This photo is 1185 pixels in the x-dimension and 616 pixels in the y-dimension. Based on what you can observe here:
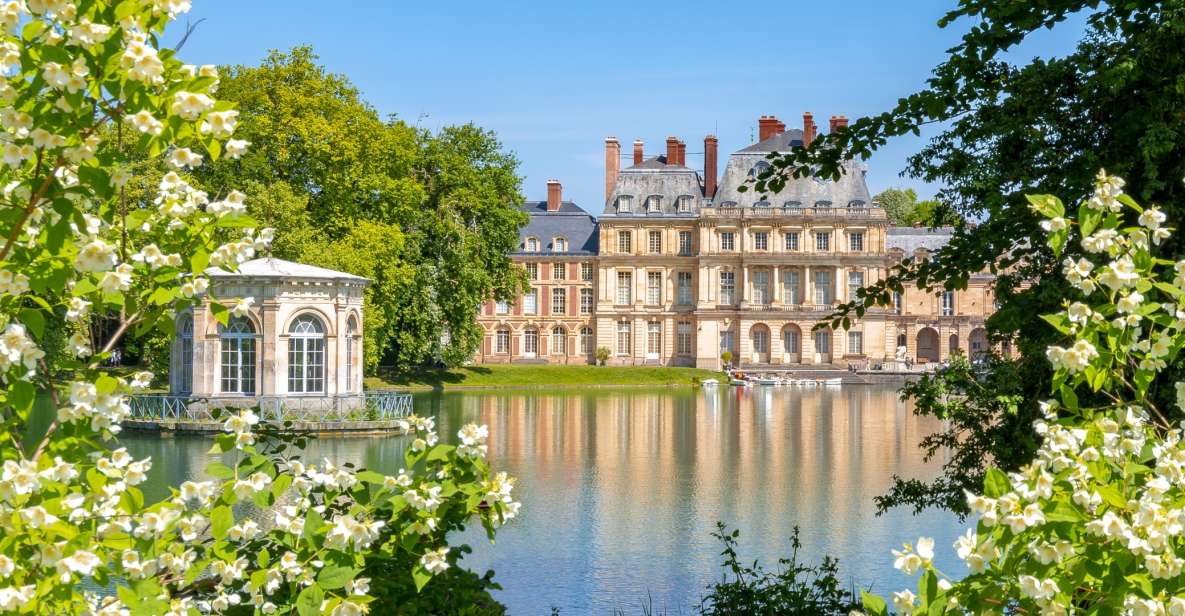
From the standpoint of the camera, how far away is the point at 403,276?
115 feet

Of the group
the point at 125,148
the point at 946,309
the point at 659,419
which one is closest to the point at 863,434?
the point at 659,419

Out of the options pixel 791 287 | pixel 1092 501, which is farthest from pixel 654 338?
pixel 1092 501

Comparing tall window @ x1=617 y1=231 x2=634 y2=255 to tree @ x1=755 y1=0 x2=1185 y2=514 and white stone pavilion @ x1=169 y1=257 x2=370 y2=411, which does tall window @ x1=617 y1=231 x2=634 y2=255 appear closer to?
white stone pavilion @ x1=169 y1=257 x2=370 y2=411

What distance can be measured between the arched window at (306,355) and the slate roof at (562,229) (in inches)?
1522

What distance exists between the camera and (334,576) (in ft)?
12.7

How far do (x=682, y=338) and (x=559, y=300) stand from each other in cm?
657

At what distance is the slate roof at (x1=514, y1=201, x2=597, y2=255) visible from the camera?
6469cm

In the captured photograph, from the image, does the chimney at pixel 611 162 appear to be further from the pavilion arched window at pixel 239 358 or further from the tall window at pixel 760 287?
the pavilion arched window at pixel 239 358

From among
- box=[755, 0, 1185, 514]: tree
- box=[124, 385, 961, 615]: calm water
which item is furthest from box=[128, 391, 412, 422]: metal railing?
box=[755, 0, 1185, 514]: tree

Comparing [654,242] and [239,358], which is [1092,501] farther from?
[654,242]

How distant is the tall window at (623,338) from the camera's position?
64125 mm

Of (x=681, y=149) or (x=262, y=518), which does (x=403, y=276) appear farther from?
(x=681, y=149)

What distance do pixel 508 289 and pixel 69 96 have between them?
41650 mm

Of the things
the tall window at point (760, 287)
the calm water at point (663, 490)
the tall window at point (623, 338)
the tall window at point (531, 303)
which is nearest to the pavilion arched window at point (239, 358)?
the calm water at point (663, 490)
